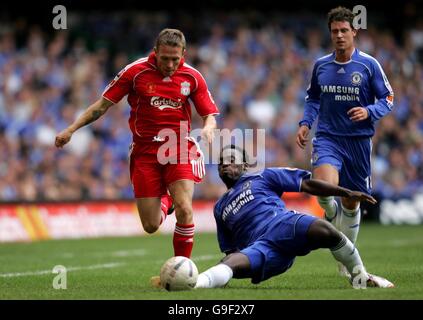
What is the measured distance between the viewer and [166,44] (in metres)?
9.47

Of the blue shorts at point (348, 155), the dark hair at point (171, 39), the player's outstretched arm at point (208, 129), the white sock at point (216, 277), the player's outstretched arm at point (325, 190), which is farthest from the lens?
the blue shorts at point (348, 155)

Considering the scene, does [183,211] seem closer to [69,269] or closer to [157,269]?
[157,269]

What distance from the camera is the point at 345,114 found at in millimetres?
10477

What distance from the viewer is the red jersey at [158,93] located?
984 centimetres

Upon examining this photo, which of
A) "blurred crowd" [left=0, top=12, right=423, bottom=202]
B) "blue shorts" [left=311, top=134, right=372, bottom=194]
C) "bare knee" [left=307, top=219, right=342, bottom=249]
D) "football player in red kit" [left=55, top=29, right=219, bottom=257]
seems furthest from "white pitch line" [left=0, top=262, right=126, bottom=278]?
"blurred crowd" [left=0, top=12, right=423, bottom=202]

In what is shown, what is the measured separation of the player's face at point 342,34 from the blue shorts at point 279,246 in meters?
2.53

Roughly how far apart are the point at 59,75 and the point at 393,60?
985cm

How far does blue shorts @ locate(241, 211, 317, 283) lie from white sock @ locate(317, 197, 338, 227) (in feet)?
6.13

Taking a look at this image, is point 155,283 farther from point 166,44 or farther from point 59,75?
point 59,75

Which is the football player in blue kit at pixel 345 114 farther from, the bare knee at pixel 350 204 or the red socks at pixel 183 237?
the red socks at pixel 183 237

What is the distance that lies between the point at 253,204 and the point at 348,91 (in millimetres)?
2215

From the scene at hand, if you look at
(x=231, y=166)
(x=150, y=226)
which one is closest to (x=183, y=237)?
(x=150, y=226)

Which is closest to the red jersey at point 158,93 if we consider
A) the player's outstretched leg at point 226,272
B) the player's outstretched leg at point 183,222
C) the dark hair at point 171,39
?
the dark hair at point 171,39

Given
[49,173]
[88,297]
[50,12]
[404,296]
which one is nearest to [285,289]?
[404,296]
